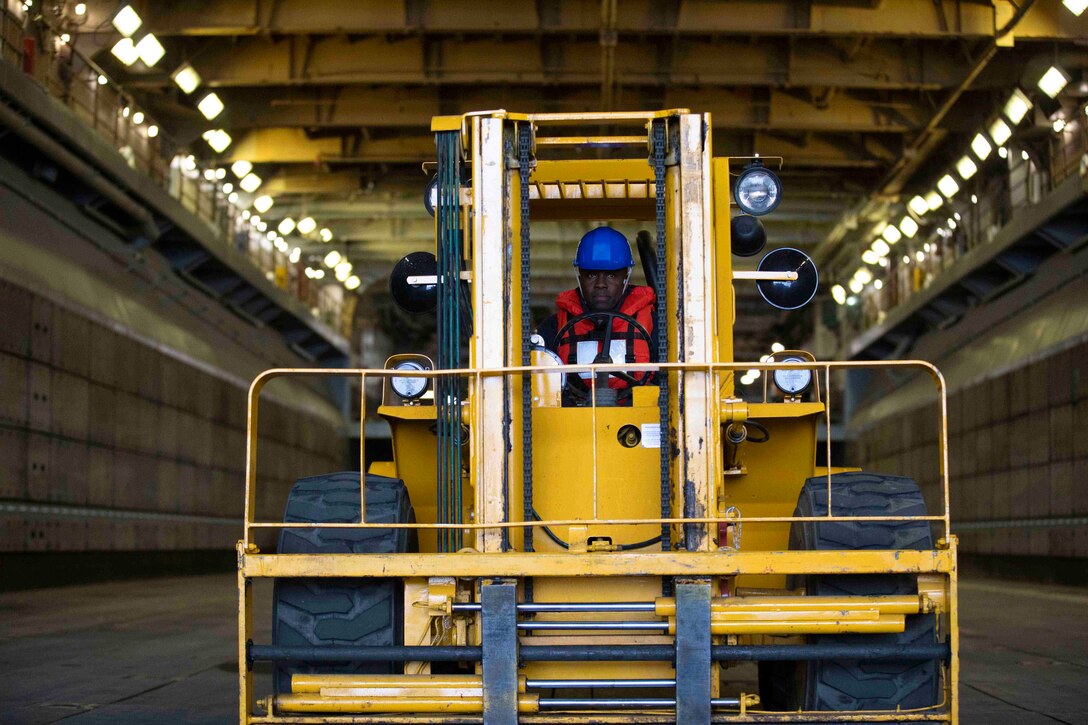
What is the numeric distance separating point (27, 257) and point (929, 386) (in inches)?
862

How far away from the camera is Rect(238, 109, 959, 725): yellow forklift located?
5.80 meters

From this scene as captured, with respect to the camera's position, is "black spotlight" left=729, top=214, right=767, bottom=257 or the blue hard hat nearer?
"black spotlight" left=729, top=214, right=767, bottom=257

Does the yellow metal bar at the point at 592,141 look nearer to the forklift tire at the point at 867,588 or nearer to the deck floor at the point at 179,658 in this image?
the forklift tire at the point at 867,588

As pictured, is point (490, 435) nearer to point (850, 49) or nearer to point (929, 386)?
point (850, 49)

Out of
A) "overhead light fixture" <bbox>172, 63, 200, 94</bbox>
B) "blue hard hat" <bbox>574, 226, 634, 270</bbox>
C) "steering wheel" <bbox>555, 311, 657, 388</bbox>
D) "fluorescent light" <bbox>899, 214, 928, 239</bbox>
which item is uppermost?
"overhead light fixture" <bbox>172, 63, 200, 94</bbox>

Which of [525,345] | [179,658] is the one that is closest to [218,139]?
[179,658]

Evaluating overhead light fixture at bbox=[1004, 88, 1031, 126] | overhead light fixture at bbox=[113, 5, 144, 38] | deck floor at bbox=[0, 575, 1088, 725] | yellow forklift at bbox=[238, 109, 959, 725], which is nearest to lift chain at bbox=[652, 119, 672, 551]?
yellow forklift at bbox=[238, 109, 959, 725]

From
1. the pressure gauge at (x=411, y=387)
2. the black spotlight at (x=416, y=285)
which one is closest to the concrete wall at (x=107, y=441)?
→ the pressure gauge at (x=411, y=387)

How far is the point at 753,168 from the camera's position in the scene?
701 cm

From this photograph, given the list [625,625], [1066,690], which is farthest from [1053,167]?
[625,625]

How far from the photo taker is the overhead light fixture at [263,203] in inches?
1293

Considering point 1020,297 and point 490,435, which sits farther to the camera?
point 1020,297

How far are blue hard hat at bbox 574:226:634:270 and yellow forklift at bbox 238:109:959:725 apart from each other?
0.39 meters

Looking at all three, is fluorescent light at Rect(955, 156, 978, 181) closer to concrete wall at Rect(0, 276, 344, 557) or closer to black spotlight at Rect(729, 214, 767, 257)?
concrete wall at Rect(0, 276, 344, 557)
